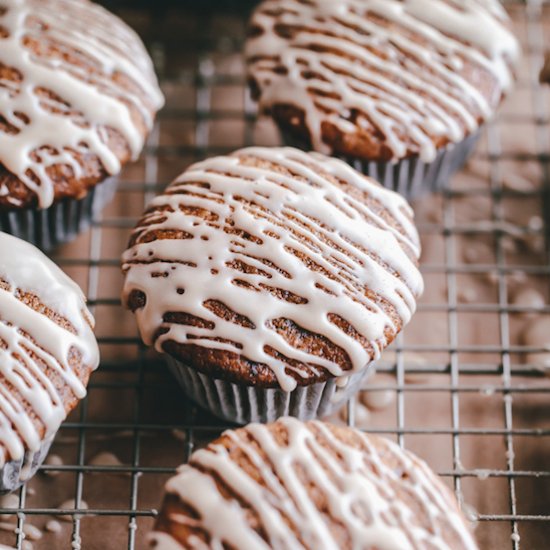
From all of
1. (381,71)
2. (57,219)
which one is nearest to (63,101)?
(57,219)

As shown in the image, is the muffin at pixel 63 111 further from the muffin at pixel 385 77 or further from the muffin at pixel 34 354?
the muffin at pixel 385 77

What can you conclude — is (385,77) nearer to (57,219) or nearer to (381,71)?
(381,71)

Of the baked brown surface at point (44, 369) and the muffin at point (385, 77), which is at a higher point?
the muffin at point (385, 77)

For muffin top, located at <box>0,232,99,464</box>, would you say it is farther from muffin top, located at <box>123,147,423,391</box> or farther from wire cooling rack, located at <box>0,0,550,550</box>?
wire cooling rack, located at <box>0,0,550,550</box>

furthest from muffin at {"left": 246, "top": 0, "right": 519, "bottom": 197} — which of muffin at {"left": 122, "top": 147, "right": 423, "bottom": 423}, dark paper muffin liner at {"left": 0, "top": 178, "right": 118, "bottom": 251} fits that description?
dark paper muffin liner at {"left": 0, "top": 178, "right": 118, "bottom": 251}

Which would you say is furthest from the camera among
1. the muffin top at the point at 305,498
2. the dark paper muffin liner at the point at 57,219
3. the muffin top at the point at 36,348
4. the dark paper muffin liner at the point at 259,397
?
Answer: the dark paper muffin liner at the point at 57,219

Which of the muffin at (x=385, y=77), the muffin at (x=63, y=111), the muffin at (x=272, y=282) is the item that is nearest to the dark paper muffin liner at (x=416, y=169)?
the muffin at (x=385, y=77)

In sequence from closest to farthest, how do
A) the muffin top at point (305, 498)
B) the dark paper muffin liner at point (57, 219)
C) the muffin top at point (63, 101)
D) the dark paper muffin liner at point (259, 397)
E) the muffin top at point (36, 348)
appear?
the muffin top at point (305, 498)
the muffin top at point (36, 348)
the dark paper muffin liner at point (259, 397)
the muffin top at point (63, 101)
the dark paper muffin liner at point (57, 219)
